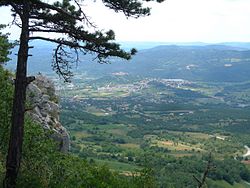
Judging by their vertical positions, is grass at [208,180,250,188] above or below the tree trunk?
below

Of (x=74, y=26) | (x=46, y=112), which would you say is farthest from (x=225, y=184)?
(x=74, y=26)

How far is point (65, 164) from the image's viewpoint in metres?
15.8

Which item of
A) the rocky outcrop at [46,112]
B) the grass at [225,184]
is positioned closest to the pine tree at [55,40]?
the rocky outcrop at [46,112]

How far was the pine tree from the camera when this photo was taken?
11.9 m

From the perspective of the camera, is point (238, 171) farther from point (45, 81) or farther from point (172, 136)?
point (45, 81)

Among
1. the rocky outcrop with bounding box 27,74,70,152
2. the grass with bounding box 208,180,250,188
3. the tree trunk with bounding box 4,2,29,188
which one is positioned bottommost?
the grass with bounding box 208,180,250,188

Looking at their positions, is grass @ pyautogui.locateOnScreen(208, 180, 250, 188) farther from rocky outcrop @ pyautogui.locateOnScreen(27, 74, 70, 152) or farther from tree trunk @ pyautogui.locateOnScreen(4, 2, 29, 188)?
tree trunk @ pyautogui.locateOnScreen(4, 2, 29, 188)

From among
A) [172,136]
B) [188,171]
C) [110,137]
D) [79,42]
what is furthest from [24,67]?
[172,136]

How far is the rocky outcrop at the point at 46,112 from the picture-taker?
2197cm

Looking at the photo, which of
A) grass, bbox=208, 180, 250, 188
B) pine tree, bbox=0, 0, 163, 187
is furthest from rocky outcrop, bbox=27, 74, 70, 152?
grass, bbox=208, 180, 250, 188

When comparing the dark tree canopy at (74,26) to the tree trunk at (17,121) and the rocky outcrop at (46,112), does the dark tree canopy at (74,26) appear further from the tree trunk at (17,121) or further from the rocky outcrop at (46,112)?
the rocky outcrop at (46,112)

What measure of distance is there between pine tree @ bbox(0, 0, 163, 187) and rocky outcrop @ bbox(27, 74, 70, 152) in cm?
867

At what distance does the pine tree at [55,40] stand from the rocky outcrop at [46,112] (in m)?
8.67

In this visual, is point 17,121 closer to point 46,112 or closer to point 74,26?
point 74,26
